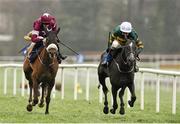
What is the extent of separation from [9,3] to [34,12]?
19.7 ft

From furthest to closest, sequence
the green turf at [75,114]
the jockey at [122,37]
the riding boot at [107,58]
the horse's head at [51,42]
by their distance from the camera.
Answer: the riding boot at [107,58] → the jockey at [122,37] → the horse's head at [51,42] → the green turf at [75,114]

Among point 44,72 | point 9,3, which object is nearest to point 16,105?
point 44,72

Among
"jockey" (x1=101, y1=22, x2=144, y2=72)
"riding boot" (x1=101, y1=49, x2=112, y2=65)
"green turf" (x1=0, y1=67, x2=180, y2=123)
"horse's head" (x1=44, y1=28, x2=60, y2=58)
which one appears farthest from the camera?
"riding boot" (x1=101, y1=49, x2=112, y2=65)

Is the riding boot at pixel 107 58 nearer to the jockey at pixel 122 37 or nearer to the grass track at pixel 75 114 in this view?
the jockey at pixel 122 37

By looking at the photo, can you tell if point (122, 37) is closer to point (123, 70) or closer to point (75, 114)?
point (123, 70)

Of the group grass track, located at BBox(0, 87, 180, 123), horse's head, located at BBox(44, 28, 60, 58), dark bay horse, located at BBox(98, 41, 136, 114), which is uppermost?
horse's head, located at BBox(44, 28, 60, 58)

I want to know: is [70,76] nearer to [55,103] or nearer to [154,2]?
[154,2]

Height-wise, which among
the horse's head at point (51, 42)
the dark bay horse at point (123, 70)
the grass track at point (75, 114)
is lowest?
the grass track at point (75, 114)

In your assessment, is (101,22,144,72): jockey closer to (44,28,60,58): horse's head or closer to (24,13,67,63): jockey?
(24,13,67,63): jockey

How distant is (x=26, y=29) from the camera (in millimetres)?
50312

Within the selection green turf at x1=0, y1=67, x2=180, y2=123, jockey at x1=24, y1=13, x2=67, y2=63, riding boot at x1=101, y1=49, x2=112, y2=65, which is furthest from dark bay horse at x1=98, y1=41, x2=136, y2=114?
jockey at x1=24, y1=13, x2=67, y2=63

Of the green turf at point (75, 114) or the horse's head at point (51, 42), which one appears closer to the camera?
the green turf at point (75, 114)

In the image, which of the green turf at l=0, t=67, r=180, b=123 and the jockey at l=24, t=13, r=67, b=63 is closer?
the green turf at l=0, t=67, r=180, b=123

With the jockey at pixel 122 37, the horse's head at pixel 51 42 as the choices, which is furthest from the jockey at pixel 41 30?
the jockey at pixel 122 37
